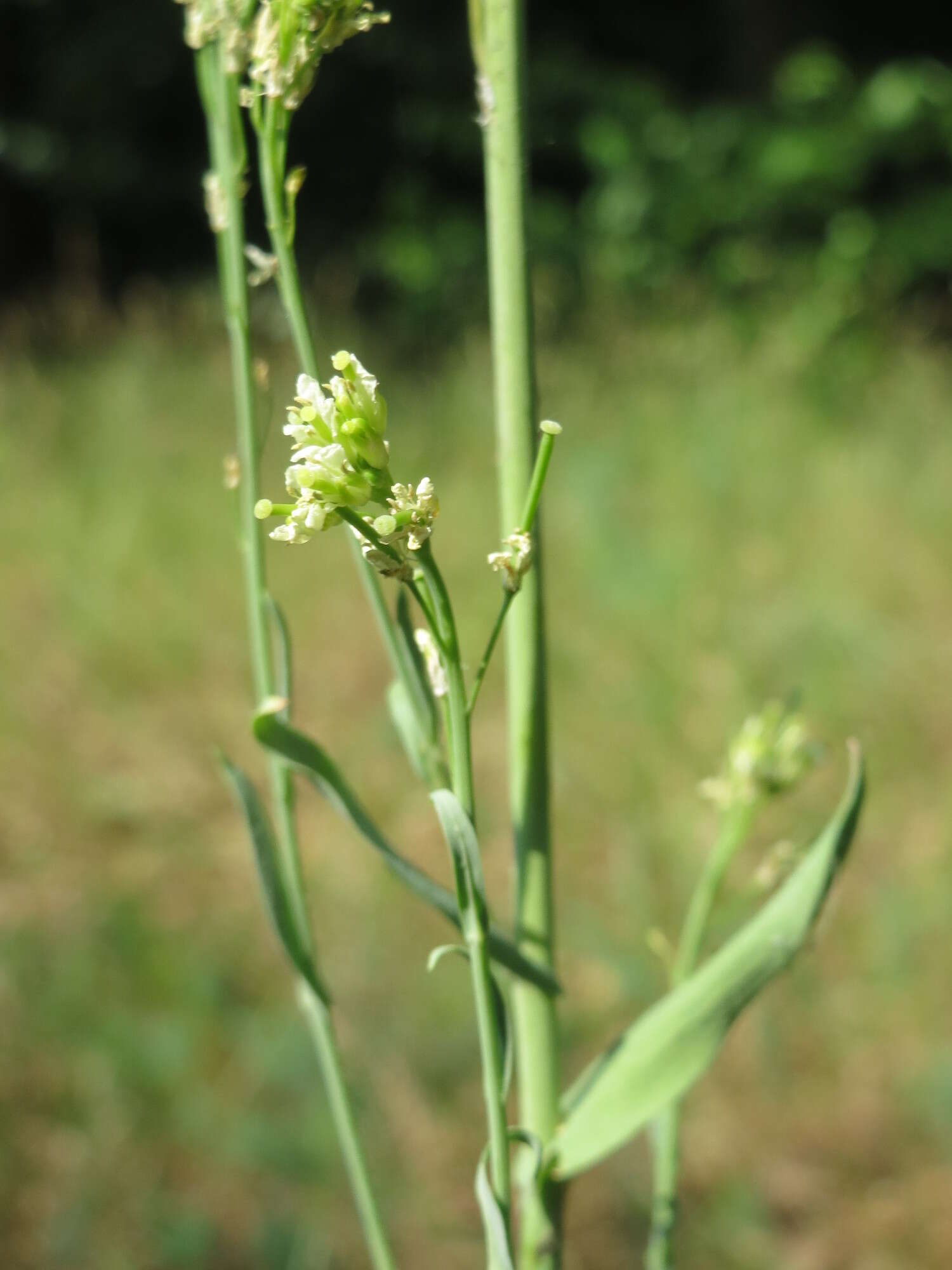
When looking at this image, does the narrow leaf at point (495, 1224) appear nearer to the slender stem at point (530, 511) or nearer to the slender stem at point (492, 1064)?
the slender stem at point (492, 1064)

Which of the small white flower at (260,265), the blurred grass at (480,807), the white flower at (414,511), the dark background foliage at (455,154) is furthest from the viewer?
the dark background foliage at (455,154)

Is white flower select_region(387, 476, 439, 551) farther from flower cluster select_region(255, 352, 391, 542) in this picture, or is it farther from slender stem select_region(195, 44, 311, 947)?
slender stem select_region(195, 44, 311, 947)

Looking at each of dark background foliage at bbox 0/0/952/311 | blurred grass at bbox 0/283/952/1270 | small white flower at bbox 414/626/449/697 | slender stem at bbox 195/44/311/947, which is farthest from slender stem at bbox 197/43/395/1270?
dark background foliage at bbox 0/0/952/311

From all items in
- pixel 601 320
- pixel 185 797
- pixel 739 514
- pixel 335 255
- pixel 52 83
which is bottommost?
pixel 185 797

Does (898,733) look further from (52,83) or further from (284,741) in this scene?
(52,83)

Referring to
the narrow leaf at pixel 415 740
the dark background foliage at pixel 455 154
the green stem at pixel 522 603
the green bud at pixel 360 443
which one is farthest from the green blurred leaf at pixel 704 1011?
the dark background foliage at pixel 455 154

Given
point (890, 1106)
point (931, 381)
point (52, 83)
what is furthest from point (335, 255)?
point (890, 1106)

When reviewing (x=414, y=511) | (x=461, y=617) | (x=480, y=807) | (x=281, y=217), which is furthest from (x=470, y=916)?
(x=461, y=617)
